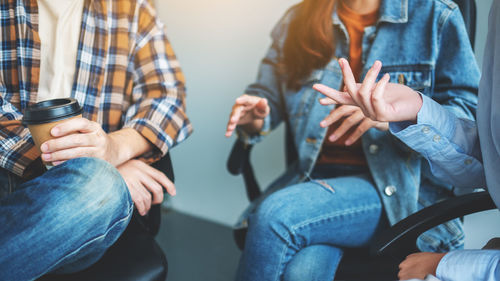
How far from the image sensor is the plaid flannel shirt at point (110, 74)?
1021 millimetres

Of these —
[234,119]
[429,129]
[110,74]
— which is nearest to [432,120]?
[429,129]

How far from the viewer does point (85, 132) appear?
0.86 meters

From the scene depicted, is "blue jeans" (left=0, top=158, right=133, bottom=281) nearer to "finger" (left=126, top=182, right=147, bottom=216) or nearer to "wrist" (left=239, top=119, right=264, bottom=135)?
"finger" (left=126, top=182, right=147, bottom=216)

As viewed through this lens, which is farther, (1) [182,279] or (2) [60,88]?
(1) [182,279]

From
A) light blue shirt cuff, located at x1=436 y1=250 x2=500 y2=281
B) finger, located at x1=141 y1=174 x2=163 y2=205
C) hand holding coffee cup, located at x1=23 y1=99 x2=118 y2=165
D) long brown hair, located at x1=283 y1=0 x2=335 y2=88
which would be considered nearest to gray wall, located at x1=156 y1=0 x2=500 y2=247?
long brown hair, located at x1=283 y1=0 x2=335 y2=88

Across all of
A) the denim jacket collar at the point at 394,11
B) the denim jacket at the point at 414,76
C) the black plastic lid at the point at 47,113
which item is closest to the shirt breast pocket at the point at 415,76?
the denim jacket at the point at 414,76

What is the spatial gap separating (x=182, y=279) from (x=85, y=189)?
95 cm

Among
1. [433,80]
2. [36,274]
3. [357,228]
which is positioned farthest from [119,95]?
[433,80]

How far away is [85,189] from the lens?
0.75 metres

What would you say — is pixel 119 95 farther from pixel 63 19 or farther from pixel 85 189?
pixel 85 189

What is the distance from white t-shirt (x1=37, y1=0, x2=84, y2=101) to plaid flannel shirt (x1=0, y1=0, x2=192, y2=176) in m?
0.02

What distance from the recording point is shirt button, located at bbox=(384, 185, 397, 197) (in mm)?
1014

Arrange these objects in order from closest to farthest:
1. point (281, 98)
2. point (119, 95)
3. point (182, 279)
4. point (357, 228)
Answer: point (357, 228)
point (119, 95)
point (281, 98)
point (182, 279)

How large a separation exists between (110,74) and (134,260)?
0.51 m
